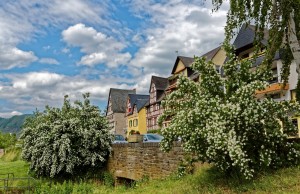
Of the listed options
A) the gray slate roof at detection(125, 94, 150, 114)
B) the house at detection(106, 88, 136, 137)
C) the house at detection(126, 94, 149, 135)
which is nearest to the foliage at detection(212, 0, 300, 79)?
the house at detection(126, 94, 149, 135)

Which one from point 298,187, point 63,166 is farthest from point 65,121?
point 298,187

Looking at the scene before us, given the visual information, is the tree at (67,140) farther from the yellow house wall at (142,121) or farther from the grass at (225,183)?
the yellow house wall at (142,121)

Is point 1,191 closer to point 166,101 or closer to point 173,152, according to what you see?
point 173,152

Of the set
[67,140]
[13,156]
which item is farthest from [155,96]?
[67,140]

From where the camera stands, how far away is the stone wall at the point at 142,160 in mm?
13508

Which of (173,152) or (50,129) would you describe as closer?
(173,152)

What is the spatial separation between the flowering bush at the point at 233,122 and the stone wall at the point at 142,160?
3.54 metres

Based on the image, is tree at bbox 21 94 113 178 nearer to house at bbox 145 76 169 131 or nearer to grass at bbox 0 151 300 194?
grass at bbox 0 151 300 194

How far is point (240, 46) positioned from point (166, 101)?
23128 millimetres

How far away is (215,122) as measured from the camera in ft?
28.4

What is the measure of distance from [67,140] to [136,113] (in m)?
44.5

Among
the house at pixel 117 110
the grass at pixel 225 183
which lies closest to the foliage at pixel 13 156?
the grass at pixel 225 183

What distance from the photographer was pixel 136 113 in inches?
2499

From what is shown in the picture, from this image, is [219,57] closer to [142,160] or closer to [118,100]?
[142,160]
